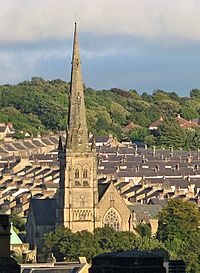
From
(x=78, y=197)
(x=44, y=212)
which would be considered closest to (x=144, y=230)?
(x=78, y=197)

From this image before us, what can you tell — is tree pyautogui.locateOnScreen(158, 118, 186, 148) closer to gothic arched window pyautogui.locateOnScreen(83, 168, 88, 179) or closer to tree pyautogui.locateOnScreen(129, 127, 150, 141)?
tree pyautogui.locateOnScreen(129, 127, 150, 141)

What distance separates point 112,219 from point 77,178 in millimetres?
3375

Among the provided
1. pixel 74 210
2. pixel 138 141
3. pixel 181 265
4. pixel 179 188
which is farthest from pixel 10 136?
pixel 181 265

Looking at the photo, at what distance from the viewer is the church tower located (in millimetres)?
89625

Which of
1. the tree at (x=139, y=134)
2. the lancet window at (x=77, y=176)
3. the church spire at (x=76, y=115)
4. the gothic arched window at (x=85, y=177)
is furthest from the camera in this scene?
the tree at (x=139, y=134)

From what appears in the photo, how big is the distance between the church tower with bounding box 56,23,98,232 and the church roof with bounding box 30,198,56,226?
2.26 feet

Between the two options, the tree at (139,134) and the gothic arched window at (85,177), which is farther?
the tree at (139,134)

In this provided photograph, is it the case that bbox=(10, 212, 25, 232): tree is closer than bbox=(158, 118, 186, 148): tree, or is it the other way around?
bbox=(10, 212, 25, 232): tree

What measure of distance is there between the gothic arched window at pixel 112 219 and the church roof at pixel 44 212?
9.45 feet

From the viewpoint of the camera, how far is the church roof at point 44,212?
91.3m

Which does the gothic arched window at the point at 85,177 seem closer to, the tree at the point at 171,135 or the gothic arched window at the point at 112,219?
the gothic arched window at the point at 112,219

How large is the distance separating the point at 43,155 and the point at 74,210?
67.0 meters

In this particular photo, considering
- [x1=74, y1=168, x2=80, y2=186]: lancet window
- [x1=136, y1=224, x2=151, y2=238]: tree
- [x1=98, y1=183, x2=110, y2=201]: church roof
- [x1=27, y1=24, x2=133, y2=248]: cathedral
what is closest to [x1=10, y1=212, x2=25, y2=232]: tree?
[x1=27, y1=24, x2=133, y2=248]: cathedral

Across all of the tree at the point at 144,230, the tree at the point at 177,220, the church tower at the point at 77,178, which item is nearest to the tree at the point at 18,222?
the church tower at the point at 77,178
